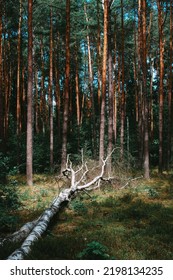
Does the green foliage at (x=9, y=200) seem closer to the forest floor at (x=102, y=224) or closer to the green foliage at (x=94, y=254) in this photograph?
the forest floor at (x=102, y=224)

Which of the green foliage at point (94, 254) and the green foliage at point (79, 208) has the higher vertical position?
the green foliage at point (94, 254)

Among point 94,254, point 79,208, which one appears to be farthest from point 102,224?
point 94,254

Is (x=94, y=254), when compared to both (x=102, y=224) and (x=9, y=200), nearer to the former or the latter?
(x=102, y=224)

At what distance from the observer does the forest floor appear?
5.15 meters

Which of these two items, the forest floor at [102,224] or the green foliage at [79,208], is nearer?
the forest floor at [102,224]

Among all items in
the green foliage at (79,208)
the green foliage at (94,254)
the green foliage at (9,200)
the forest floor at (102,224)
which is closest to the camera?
the green foliage at (94,254)

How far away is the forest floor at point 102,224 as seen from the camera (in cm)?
515

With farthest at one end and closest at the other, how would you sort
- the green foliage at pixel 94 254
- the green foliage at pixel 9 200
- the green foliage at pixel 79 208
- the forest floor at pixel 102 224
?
1. the green foliage at pixel 9 200
2. the green foliage at pixel 79 208
3. the forest floor at pixel 102 224
4. the green foliage at pixel 94 254

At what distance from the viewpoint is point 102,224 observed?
7102 millimetres

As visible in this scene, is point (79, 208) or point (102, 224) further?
point (79, 208)

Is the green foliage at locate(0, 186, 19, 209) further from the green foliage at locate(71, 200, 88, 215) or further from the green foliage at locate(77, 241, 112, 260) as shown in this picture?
the green foliage at locate(77, 241, 112, 260)

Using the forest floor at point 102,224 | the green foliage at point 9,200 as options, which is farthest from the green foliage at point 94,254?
the green foliage at point 9,200

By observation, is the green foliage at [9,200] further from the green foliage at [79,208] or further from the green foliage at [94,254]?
the green foliage at [94,254]

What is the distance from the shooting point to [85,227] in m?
6.92
